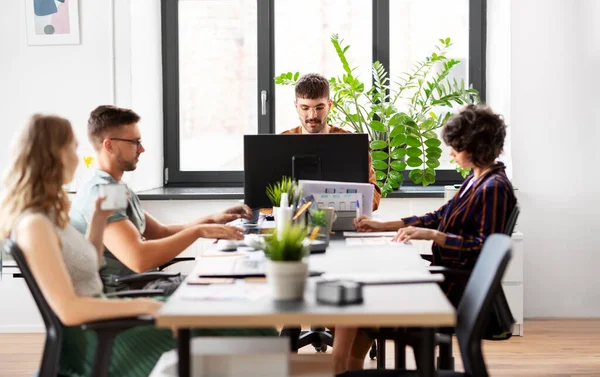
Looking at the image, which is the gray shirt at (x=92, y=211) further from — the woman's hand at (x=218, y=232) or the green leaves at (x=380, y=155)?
the green leaves at (x=380, y=155)

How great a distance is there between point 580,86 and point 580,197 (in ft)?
2.18

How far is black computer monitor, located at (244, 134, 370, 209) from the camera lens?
328cm

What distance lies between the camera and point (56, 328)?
2.05 meters

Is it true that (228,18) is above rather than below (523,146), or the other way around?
above

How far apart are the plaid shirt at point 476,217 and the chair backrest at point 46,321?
1376mm

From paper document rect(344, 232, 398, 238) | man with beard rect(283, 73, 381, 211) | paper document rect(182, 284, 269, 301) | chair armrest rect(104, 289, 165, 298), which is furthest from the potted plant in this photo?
paper document rect(182, 284, 269, 301)

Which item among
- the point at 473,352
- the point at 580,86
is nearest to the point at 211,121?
the point at 580,86

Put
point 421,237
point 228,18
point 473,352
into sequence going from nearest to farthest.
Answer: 1. point 473,352
2. point 421,237
3. point 228,18

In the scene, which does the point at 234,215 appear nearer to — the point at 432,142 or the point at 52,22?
the point at 432,142

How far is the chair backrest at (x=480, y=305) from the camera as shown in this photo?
80.4 inches

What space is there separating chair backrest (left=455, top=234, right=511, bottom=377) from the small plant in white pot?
1.60 feet

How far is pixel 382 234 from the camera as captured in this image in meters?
3.18

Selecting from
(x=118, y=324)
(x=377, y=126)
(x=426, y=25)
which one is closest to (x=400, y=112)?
(x=377, y=126)

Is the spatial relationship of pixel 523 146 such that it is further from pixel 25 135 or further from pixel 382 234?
pixel 25 135
